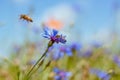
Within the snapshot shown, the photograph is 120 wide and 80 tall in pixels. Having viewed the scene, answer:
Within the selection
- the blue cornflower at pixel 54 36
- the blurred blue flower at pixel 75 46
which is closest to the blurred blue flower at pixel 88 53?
the blurred blue flower at pixel 75 46

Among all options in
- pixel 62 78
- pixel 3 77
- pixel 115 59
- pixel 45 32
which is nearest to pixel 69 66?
pixel 115 59

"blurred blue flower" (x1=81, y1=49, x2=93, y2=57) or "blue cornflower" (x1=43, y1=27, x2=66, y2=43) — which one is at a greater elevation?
"blurred blue flower" (x1=81, y1=49, x2=93, y2=57)

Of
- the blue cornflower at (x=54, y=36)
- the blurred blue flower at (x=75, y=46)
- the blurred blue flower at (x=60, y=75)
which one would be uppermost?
the blurred blue flower at (x=75, y=46)

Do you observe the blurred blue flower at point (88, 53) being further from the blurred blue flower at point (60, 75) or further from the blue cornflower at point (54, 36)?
the blue cornflower at point (54, 36)

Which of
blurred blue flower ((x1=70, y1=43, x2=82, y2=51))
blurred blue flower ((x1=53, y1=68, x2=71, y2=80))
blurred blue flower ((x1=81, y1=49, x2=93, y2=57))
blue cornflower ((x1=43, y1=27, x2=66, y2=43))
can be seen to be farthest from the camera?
blurred blue flower ((x1=81, y1=49, x2=93, y2=57))

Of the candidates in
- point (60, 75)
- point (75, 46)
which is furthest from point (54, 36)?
point (75, 46)

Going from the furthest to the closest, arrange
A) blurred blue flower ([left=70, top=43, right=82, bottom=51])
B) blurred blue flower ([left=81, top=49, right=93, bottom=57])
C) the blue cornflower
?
blurred blue flower ([left=81, top=49, right=93, bottom=57]), blurred blue flower ([left=70, top=43, right=82, bottom=51]), the blue cornflower

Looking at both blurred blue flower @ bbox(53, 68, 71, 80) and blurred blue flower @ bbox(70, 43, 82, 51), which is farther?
blurred blue flower @ bbox(70, 43, 82, 51)

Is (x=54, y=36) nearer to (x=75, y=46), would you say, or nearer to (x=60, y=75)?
(x=60, y=75)

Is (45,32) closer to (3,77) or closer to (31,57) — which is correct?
(3,77)

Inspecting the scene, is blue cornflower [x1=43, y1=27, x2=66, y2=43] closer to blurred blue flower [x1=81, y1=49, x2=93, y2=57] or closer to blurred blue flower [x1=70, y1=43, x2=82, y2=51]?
blurred blue flower [x1=70, y1=43, x2=82, y2=51]

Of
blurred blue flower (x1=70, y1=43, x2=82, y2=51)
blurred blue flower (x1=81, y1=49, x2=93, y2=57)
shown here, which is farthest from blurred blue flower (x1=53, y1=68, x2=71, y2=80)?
blurred blue flower (x1=81, y1=49, x2=93, y2=57)

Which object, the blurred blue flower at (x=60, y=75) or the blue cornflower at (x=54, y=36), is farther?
the blurred blue flower at (x=60, y=75)
